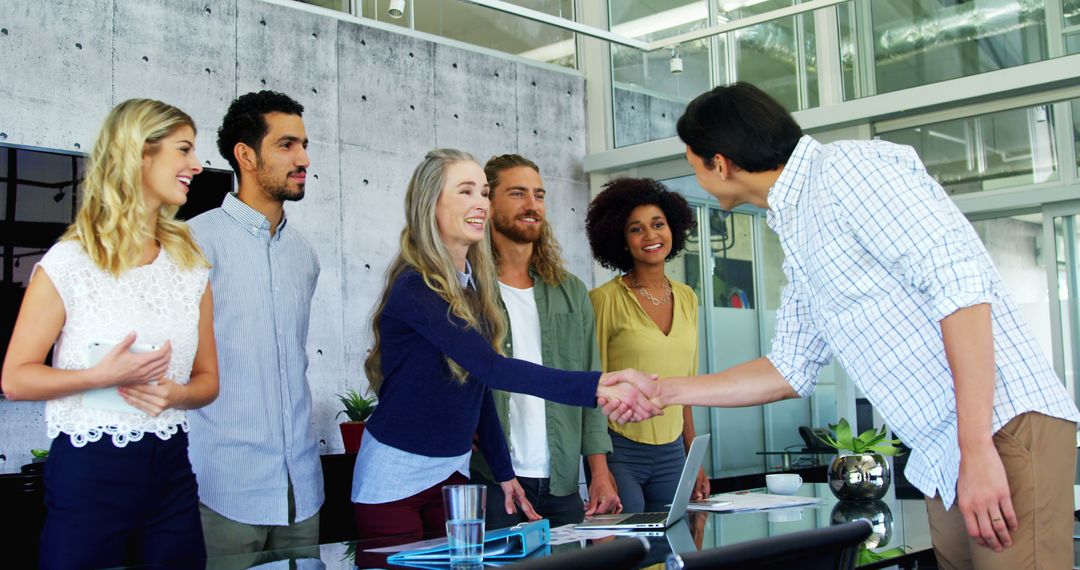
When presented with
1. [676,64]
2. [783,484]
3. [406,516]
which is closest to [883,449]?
[783,484]

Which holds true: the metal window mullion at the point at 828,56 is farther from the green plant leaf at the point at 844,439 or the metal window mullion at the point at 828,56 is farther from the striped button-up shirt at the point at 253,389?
the striped button-up shirt at the point at 253,389

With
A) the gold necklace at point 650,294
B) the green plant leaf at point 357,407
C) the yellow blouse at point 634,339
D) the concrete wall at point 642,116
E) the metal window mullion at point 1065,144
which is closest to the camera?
the yellow blouse at point 634,339

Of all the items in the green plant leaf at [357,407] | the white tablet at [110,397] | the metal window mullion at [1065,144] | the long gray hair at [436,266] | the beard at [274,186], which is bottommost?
the green plant leaf at [357,407]

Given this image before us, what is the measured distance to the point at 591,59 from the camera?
7586mm

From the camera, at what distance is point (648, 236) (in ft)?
11.3

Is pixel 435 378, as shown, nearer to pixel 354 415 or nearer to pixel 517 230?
pixel 517 230

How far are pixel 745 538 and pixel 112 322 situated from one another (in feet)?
3.98

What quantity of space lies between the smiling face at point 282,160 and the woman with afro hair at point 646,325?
1091 mm

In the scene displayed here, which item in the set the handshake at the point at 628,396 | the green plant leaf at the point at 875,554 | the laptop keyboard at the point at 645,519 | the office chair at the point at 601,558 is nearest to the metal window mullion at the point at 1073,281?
the handshake at the point at 628,396

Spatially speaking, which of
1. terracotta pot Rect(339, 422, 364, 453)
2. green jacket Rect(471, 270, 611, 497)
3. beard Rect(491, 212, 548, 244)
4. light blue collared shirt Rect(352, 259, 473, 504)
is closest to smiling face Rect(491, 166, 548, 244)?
beard Rect(491, 212, 548, 244)

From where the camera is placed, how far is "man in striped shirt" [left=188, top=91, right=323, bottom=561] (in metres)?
2.33

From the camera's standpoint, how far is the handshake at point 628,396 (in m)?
2.42

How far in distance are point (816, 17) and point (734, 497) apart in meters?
4.59

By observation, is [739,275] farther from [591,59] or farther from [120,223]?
[120,223]
